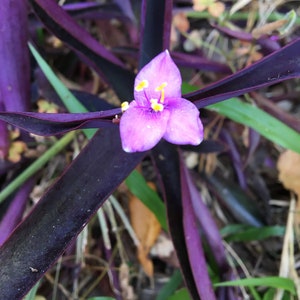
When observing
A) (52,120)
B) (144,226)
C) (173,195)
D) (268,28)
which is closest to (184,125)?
(52,120)

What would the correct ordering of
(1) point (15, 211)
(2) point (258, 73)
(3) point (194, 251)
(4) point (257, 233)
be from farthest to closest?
(4) point (257, 233) < (1) point (15, 211) < (3) point (194, 251) < (2) point (258, 73)

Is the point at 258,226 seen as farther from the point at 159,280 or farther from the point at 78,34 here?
the point at 78,34

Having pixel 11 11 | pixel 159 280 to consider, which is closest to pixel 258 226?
pixel 159 280

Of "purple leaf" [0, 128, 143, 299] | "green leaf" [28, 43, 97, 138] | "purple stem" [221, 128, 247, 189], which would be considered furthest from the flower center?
"purple stem" [221, 128, 247, 189]

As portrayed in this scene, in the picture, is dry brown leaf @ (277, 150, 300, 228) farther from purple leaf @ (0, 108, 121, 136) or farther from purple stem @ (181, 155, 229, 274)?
purple leaf @ (0, 108, 121, 136)

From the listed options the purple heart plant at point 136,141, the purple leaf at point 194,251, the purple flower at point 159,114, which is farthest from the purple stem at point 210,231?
the purple flower at point 159,114

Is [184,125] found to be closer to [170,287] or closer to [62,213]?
[62,213]
